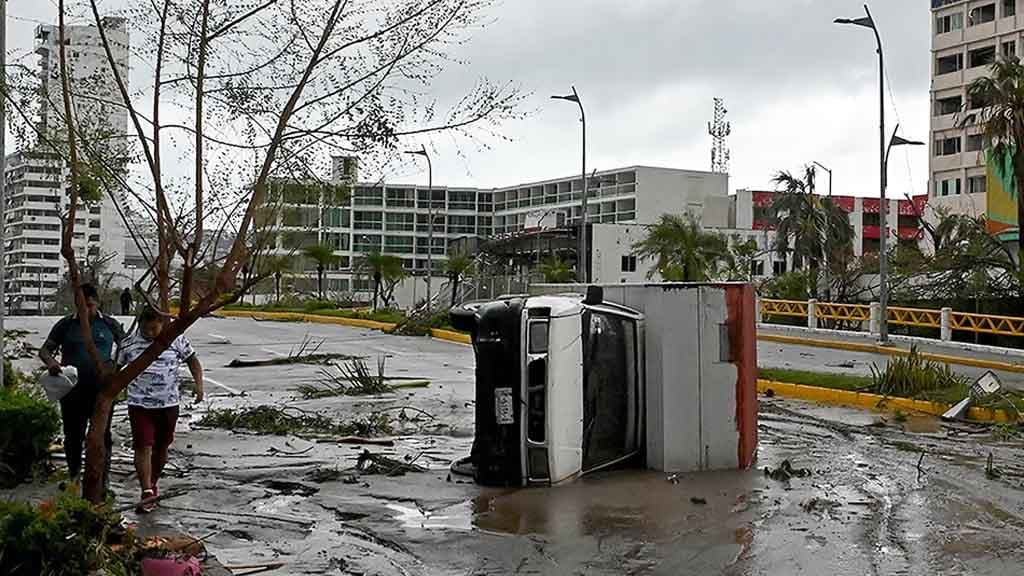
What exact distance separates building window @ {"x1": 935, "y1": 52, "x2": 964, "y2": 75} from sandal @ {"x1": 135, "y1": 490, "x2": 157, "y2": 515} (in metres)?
77.8

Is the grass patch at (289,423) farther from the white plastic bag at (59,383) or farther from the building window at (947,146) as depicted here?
the building window at (947,146)

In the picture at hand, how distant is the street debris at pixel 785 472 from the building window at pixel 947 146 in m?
71.9

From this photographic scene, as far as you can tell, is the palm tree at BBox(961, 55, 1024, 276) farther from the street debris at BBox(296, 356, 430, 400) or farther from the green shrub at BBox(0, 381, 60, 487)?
the green shrub at BBox(0, 381, 60, 487)

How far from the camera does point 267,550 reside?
770 cm

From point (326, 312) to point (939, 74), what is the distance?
50929 mm

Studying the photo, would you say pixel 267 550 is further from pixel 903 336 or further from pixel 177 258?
pixel 903 336

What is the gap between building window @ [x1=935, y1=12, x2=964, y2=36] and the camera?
76.9m

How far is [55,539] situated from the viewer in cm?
571

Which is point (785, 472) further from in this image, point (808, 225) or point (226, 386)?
point (808, 225)

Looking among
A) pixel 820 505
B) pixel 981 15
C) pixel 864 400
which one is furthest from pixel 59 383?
pixel 981 15

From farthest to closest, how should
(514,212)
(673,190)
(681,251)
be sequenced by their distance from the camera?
(514,212) → (673,190) → (681,251)

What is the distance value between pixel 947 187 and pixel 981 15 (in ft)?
38.8

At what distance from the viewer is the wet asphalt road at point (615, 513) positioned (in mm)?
7598

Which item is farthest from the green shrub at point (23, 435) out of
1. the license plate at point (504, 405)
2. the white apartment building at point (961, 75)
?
the white apartment building at point (961, 75)
